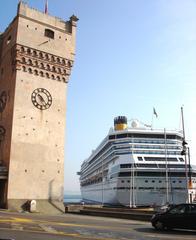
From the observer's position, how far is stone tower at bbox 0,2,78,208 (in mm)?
32281

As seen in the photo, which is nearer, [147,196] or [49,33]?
[49,33]

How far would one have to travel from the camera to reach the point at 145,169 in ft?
188

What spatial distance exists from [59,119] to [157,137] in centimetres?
3225

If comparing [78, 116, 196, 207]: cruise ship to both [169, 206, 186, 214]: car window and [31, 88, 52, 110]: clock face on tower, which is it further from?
[169, 206, 186, 214]: car window

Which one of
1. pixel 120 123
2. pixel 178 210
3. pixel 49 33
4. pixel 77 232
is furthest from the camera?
pixel 120 123

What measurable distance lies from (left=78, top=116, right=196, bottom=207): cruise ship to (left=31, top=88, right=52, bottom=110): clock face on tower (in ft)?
84.9

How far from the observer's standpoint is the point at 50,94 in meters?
36.0

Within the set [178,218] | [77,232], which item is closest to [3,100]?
[77,232]

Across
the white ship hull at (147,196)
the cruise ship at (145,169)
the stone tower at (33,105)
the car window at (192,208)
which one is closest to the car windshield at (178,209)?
the car window at (192,208)

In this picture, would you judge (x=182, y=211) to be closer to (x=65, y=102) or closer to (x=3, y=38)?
(x=65, y=102)

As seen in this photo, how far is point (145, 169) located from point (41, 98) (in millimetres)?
28638

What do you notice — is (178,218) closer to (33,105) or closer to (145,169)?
(33,105)

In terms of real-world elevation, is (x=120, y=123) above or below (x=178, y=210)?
above

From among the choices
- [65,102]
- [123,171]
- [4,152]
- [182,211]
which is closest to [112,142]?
[123,171]
